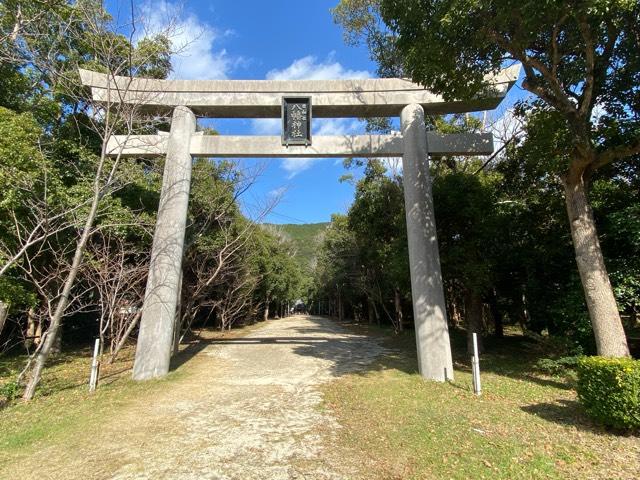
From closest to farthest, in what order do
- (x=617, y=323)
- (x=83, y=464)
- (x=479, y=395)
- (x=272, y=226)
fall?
(x=83, y=464)
(x=617, y=323)
(x=479, y=395)
(x=272, y=226)

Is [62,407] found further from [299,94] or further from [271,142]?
[299,94]

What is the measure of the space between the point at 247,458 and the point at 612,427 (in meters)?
4.29

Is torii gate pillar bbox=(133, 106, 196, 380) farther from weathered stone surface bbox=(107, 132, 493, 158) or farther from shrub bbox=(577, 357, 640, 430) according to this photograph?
shrub bbox=(577, 357, 640, 430)

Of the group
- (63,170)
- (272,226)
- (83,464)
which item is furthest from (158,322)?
(272,226)

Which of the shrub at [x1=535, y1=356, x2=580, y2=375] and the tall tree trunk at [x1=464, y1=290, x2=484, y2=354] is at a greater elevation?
the tall tree trunk at [x1=464, y1=290, x2=484, y2=354]

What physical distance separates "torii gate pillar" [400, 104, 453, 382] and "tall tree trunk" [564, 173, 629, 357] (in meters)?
2.42

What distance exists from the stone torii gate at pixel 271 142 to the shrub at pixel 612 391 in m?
3.23

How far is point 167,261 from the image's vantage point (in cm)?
770

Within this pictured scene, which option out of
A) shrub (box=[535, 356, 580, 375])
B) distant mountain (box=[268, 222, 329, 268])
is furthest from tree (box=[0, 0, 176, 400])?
distant mountain (box=[268, 222, 329, 268])

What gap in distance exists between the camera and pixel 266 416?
5.07 meters

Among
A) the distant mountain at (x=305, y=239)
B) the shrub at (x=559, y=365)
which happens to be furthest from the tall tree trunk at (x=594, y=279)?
the distant mountain at (x=305, y=239)

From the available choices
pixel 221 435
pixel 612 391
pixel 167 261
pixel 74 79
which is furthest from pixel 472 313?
pixel 74 79

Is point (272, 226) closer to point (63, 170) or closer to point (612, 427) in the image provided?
point (63, 170)

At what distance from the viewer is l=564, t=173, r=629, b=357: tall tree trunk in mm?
5539
